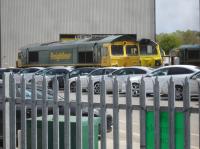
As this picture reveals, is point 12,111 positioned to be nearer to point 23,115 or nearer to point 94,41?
point 23,115

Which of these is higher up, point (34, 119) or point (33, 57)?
point (33, 57)

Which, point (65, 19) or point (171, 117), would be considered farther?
point (65, 19)

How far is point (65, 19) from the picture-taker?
6166cm

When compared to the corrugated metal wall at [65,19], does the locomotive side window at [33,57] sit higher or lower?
lower

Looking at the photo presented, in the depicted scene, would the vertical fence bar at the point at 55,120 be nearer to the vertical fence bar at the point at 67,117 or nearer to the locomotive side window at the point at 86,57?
the vertical fence bar at the point at 67,117

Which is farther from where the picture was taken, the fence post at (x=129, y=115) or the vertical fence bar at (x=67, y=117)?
the vertical fence bar at (x=67, y=117)

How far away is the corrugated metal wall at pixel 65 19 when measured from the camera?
60969 millimetres

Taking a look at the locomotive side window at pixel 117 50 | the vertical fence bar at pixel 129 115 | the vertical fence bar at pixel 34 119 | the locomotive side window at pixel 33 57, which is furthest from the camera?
the locomotive side window at pixel 33 57

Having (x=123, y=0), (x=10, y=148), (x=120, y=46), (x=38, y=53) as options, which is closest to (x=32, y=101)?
(x=10, y=148)

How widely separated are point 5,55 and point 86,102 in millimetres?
56959

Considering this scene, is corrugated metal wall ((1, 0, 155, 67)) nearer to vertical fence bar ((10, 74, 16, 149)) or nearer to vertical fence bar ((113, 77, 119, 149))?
vertical fence bar ((10, 74, 16, 149))

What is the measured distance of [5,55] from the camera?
61688 millimetres

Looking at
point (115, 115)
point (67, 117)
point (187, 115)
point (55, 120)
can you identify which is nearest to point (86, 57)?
point (55, 120)

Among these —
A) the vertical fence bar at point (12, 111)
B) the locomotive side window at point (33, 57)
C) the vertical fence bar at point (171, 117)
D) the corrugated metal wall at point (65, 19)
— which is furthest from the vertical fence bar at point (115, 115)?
the corrugated metal wall at point (65, 19)
